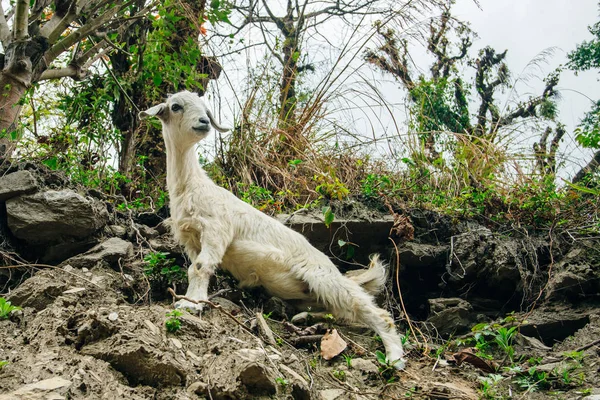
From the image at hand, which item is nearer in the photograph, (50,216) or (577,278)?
(50,216)

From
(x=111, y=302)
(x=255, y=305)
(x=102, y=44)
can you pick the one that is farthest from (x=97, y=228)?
(x=102, y=44)

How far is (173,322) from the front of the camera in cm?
405

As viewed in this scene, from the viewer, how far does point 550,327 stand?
5637mm

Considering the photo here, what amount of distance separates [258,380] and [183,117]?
273cm

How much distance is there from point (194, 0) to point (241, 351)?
6.27 m

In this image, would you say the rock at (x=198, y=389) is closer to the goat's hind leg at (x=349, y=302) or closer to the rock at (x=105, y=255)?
the goat's hind leg at (x=349, y=302)

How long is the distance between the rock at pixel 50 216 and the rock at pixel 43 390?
8.29ft

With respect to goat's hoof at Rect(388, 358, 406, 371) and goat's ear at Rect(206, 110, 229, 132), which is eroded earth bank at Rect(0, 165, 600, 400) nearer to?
goat's hoof at Rect(388, 358, 406, 371)

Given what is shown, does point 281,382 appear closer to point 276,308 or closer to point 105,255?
point 276,308

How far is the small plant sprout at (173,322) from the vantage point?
13.3ft

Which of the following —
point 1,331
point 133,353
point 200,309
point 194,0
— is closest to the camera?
point 133,353

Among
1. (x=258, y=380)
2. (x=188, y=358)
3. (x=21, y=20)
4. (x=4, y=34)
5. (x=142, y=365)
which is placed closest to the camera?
(x=142, y=365)

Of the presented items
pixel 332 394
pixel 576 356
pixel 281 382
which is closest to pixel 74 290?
pixel 281 382

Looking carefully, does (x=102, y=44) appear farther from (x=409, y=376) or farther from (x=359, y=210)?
(x=409, y=376)
